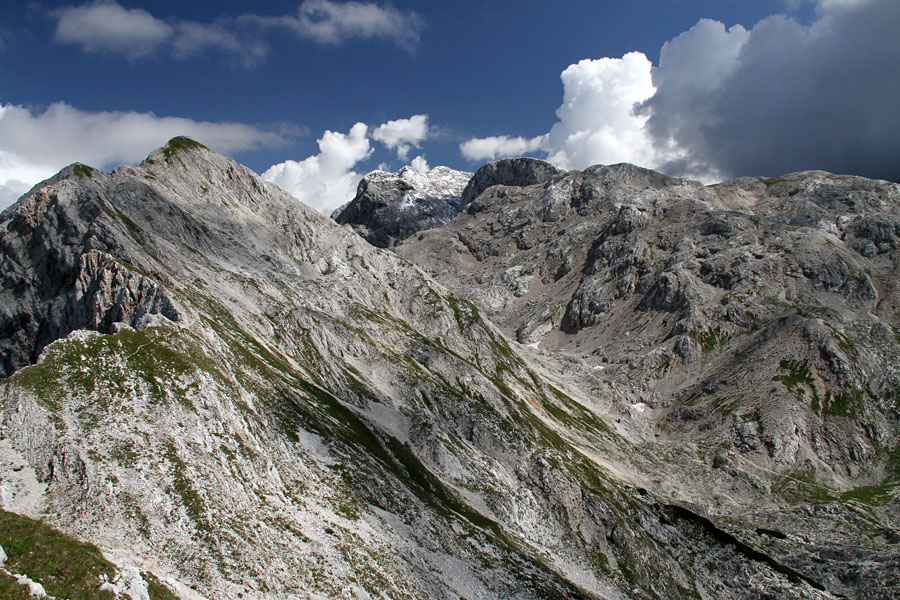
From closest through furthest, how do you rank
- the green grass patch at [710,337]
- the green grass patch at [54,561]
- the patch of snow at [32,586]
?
the patch of snow at [32,586] → the green grass patch at [54,561] → the green grass patch at [710,337]

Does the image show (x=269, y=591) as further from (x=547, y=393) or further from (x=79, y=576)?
(x=547, y=393)

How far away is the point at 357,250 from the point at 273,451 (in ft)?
336

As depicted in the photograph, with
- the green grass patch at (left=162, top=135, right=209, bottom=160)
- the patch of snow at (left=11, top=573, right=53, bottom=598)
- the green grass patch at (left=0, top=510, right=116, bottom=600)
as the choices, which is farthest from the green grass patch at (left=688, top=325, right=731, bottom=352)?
the patch of snow at (left=11, top=573, right=53, bottom=598)

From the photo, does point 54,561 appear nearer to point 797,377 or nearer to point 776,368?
point 797,377

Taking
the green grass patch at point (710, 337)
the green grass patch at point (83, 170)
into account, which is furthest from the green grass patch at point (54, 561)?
the green grass patch at point (710, 337)

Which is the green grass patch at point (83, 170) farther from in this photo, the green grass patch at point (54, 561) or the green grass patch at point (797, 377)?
the green grass patch at point (797, 377)

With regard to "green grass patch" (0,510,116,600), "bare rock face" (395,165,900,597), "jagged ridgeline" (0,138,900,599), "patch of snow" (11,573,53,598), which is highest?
"bare rock face" (395,165,900,597)

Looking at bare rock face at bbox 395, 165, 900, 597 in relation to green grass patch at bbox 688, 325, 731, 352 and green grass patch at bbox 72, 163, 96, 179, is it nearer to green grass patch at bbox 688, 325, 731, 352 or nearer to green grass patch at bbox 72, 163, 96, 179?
green grass patch at bbox 688, 325, 731, 352

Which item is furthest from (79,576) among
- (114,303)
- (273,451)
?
(114,303)

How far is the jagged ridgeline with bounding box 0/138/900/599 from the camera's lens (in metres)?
41.2

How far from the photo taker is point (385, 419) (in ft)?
278

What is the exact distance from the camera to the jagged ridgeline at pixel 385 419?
4119 centimetres

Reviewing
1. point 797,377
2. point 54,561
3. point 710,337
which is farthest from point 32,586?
point 710,337

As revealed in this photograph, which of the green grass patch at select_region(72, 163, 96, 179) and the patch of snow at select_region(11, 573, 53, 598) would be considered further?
the green grass patch at select_region(72, 163, 96, 179)
